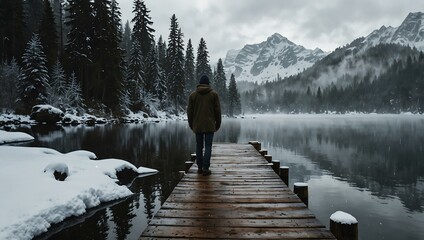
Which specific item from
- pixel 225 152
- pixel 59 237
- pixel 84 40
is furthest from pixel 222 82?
pixel 59 237

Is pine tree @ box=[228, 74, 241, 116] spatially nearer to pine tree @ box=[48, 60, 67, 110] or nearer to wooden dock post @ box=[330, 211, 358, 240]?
pine tree @ box=[48, 60, 67, 110]

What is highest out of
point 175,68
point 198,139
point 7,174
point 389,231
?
point 175,68

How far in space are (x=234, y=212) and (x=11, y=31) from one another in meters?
59.7

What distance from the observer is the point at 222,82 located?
9919 centimetres

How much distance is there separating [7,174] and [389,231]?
12372 mm

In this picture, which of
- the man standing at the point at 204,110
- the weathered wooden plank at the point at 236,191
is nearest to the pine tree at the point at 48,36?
the man standing at the point at 204,110

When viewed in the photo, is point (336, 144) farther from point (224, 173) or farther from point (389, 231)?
point (224, 173)

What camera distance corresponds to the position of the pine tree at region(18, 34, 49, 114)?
40.8 metres

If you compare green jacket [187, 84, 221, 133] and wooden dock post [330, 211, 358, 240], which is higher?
green jacket [187, 84, 221, 133]

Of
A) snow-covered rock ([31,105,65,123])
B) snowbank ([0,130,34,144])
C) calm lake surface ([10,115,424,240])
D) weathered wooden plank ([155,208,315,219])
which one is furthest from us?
snow-covered rock ([31,105,65,123])

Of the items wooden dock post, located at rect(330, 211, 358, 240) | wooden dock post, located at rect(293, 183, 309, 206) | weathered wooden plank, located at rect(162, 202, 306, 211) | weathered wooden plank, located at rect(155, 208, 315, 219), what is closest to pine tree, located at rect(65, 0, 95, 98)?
weathered wooden plank, located at rect(162, 202, 306, 211)

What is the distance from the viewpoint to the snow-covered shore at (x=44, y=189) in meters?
7.20

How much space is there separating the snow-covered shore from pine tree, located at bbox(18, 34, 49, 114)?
32.9 meters

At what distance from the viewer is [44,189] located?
8.84 m
